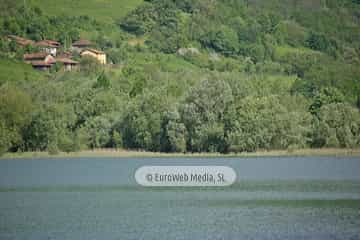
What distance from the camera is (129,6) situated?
549 ft

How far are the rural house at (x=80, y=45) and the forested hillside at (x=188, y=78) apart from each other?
2064 millimetres

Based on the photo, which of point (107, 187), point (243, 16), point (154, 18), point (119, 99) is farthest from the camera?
A: point (243, 16)

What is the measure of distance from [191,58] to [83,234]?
123 metres

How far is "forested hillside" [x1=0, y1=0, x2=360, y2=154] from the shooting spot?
79.2m

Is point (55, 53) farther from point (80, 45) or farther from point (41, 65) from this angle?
point (41, 65)

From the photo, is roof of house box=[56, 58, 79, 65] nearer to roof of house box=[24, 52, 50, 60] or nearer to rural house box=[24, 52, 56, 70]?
rural house box=[24, 52, 56, 70]

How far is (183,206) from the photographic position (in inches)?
1506

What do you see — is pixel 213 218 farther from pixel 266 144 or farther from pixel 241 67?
pixel 241 67

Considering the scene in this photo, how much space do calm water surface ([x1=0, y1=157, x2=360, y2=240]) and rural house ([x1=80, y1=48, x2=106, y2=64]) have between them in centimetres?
8544

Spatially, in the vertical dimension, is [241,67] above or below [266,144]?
above

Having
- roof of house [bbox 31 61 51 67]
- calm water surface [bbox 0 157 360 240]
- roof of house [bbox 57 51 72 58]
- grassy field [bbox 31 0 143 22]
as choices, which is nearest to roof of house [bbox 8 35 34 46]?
roof of house [bbox 57 51 72 58]

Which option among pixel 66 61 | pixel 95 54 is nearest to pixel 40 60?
pixel 66 61

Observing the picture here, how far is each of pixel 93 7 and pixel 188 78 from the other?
2415 inches

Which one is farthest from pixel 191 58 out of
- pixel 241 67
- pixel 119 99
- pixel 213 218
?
pixel 213 218
